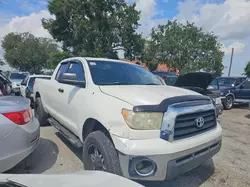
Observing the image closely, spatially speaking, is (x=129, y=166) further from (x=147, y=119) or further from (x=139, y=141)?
(x=147, y=119)

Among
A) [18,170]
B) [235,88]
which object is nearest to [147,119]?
[18,170]

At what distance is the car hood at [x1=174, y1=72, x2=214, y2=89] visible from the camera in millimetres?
7211

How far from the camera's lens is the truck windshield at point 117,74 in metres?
3.68

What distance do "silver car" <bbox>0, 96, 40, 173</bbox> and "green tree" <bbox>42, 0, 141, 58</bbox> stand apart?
22558 mm

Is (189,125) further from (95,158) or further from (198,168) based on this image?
(198,168)

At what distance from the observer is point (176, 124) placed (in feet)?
8.82

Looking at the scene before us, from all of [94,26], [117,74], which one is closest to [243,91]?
[117,74]

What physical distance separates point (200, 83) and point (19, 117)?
6186mm

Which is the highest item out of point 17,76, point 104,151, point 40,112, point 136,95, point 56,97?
point 136,95

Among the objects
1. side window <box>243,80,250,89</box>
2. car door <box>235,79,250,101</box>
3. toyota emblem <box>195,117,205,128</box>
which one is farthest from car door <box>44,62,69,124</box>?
side window <box>243,80,250,89</box>

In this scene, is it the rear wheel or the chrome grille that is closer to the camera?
the chrome grille

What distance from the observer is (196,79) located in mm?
7562

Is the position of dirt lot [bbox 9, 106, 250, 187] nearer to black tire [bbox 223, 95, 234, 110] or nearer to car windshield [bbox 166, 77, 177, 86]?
black tire [bbox 223, 95, 234, 110]

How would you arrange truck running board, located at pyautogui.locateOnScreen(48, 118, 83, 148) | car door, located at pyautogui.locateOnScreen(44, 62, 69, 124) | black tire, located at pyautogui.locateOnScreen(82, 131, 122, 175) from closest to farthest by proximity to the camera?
black tire, located at pyautogui.locateOnScreen(82, 131, 122, 175) < truck running board, located at pyautogui.locateOnScreen(48, 118, 83, 148) < car door, located at pyautogui.locateOnScreen(44, 62, 69, 124)
